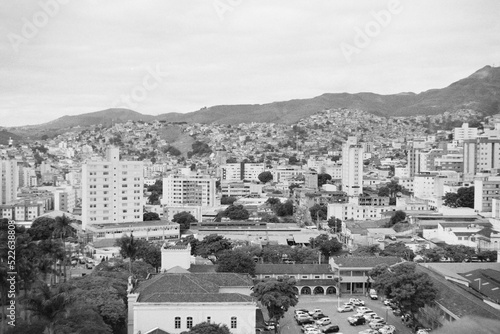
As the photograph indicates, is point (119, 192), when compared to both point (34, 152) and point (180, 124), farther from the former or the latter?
point (180, 124)

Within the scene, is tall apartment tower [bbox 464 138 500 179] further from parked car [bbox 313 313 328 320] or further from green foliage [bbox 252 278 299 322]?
green foliage [bbox 252 278 299 322]

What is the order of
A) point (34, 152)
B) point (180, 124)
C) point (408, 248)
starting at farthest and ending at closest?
point (180, 124)
point (34, 152)
point (408, 248)

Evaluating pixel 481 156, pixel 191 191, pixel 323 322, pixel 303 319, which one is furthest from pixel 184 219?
pixel 481 156

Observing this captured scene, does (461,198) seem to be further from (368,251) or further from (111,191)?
(111,191)

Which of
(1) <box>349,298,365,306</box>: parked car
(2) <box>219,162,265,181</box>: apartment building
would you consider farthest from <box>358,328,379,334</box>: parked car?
(2) <box>219,162,265,181</box>: apartment building

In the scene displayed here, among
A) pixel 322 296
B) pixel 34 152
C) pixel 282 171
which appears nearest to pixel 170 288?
pixel 322 296
